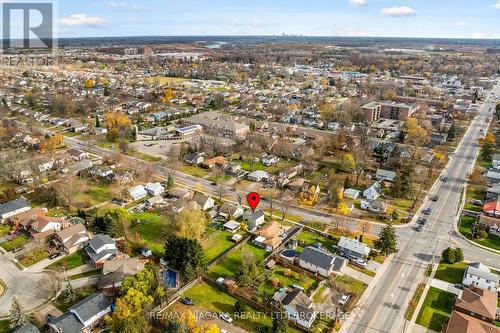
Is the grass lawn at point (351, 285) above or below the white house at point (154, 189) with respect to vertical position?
below

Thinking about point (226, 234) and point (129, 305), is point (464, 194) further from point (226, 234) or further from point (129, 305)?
point (129, 305)

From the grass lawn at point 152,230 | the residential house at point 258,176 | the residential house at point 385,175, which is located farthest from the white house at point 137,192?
the residential house at point 385,175

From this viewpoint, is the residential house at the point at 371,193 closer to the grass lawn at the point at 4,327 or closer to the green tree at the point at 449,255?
the green tree at the point at 449,255

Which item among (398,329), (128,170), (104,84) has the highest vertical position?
(104,84)

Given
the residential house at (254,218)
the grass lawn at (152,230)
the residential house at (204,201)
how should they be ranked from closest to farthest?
the grass lawn at (152,230), the residential house at (254,218), the residential house at (204,201)

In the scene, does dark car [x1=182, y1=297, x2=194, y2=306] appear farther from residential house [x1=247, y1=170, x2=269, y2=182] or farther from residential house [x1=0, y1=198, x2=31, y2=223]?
residential house [x1=247, y1=170, x2=269, y2=182]

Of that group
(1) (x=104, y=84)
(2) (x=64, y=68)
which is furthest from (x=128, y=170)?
(2) (x=64, y=68)

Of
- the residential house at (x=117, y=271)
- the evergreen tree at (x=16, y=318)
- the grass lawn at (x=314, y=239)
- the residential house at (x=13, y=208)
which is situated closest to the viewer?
the evergreen tree at (x=16, y=318)
